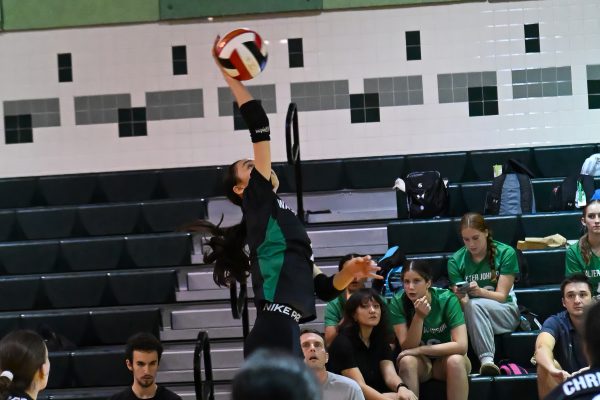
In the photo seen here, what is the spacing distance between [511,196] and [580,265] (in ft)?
4.78

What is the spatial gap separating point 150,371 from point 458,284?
7.06 ft

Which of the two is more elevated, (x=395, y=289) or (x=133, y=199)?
(x=133, y=199)

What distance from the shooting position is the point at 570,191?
28.8 ft

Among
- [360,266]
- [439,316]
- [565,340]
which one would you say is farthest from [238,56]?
[565,340]


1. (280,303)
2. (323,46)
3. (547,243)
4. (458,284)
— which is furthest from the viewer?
(323,46)

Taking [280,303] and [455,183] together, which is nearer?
[280,303]

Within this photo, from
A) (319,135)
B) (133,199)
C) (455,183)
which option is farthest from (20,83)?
(455,183)

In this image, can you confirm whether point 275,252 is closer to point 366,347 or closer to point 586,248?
point 366,347

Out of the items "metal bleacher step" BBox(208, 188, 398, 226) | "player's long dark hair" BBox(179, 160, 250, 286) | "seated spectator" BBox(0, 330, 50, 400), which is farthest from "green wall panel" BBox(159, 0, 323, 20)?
"seated spectator" BBox(0, 330, 50, 400)

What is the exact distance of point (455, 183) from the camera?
950 centimetres

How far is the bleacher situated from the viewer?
8.11 meters

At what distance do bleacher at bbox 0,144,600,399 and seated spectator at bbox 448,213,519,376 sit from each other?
19 centimetres

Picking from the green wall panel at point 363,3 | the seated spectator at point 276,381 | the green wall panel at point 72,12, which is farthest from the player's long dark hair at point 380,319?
the seated spectator at point 276,381

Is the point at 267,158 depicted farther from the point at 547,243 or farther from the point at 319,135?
the point at 319,135
